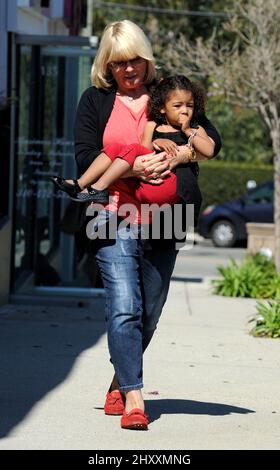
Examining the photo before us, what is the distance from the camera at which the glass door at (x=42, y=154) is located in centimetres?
1248

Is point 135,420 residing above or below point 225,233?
above

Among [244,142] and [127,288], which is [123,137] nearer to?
[127,288]

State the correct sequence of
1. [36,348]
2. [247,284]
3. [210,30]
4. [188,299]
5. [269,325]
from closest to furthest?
1. [36,348]
2. [269,325]
3. [188,299]
4. [247,284]
5. [210,30]

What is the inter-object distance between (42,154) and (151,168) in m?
6.77

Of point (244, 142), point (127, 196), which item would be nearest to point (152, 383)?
point (127, 196)

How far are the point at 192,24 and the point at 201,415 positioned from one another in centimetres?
2746

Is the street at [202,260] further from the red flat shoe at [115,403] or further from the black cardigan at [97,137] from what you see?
the black cardigan at [97,137]

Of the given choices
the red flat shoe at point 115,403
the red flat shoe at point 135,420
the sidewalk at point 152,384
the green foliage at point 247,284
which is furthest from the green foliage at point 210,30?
the red flat shoe at point 135,420

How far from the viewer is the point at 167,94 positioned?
6059 millimetres

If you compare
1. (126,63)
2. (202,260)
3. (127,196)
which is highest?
(126,63)

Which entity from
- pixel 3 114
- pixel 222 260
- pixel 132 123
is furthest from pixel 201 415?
pixel 222 260

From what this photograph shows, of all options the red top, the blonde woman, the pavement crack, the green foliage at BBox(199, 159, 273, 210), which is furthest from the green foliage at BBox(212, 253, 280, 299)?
the green foliage at BBox(199, 159, 273, 210)

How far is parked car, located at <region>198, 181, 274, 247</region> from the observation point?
86.1 feet
